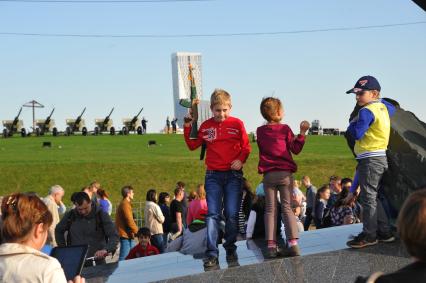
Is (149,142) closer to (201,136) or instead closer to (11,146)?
(11,146)

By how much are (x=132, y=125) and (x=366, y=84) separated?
2471 inches

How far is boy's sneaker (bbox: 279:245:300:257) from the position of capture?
264 inches

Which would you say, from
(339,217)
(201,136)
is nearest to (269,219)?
(201,136)

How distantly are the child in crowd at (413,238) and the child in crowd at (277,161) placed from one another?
4.17 m

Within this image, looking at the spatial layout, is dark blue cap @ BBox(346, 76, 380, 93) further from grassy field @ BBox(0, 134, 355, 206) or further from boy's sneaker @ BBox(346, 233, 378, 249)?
grassy field @ BBox(0, 134, 355, 206)

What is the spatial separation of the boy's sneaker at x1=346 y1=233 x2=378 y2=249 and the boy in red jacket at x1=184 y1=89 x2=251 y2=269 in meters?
1.15

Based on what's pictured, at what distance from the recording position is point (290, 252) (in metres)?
6.75

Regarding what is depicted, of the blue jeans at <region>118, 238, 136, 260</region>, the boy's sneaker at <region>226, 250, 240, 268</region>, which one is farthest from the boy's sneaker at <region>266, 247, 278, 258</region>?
the blue jeans at <region>118, 238, 136, 260</region>

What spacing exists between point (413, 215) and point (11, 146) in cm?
5077

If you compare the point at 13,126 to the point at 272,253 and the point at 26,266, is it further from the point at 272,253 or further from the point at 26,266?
the point at 26,266

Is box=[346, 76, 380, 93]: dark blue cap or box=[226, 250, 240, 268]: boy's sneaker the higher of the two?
box=[346, 76, 380, 93]: dark blue cap

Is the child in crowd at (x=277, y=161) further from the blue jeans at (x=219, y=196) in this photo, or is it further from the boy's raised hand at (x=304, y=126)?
the blue jeans at (x=219, y=196)

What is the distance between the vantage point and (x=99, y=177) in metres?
34.0

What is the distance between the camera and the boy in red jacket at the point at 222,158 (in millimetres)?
7113
